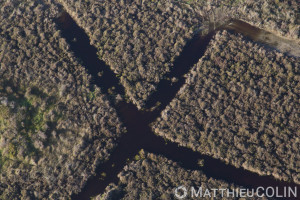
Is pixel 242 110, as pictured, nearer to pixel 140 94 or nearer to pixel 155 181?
pixel 140 94

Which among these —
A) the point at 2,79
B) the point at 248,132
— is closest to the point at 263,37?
the point at 248,132

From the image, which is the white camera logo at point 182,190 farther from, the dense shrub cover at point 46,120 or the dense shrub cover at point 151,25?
the dense shrub cover at point 151,25

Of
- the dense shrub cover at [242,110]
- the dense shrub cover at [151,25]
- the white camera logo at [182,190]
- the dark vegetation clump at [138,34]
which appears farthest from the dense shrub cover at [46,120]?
the white camera logo at [182,190]

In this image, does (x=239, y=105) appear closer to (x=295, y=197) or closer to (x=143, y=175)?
(x=295, y=197)

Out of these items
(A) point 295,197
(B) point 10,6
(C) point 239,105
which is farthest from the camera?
(B) point 10,6

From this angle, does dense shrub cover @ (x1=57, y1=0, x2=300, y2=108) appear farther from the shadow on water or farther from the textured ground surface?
the shadow on water

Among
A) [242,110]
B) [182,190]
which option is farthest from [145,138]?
[242,110]
